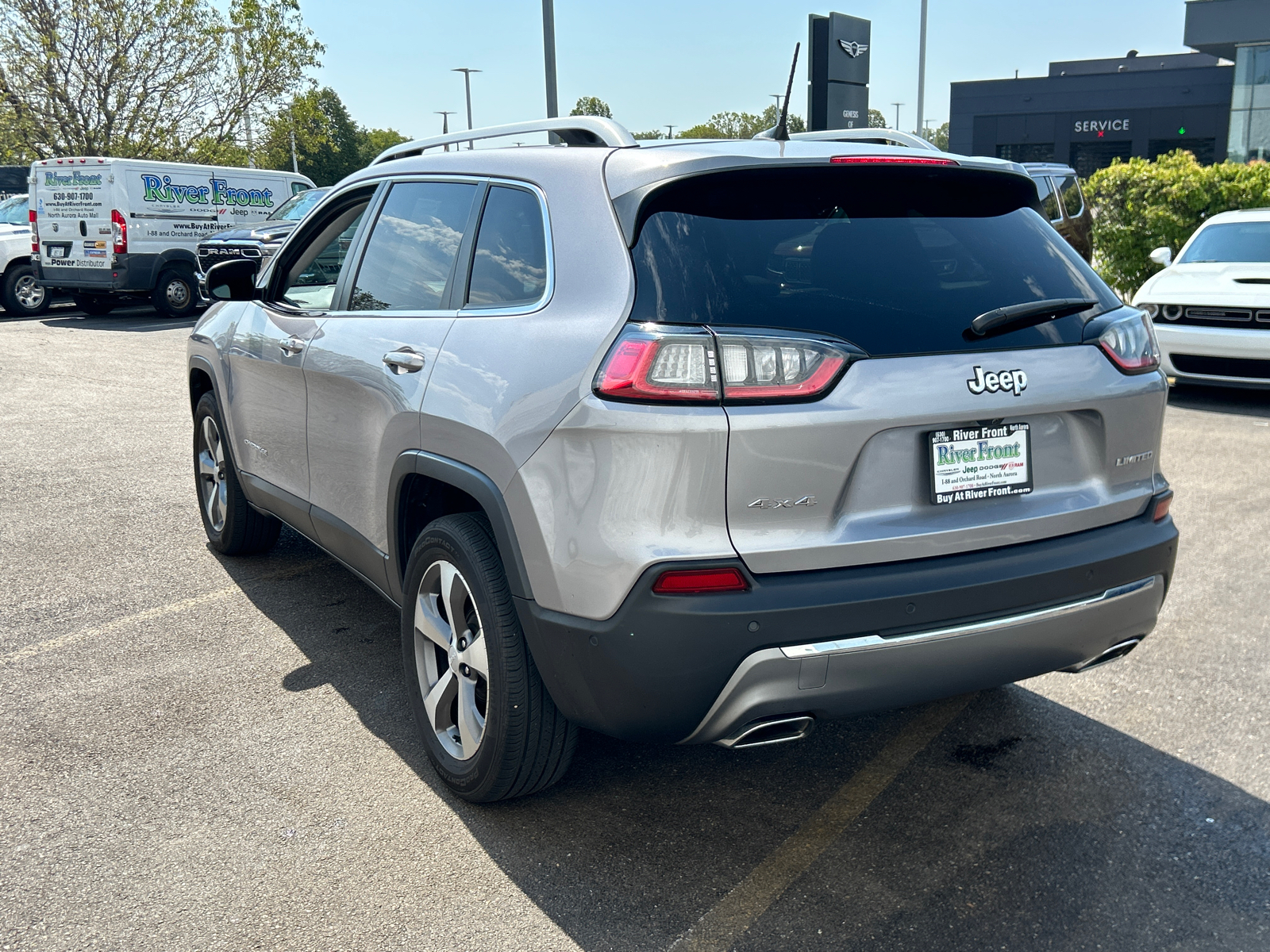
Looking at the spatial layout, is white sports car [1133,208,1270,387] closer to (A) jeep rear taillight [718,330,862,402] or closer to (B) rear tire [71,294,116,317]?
(A) jeep rear taillight [718,330,862,402]

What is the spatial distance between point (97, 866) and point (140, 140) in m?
33.4

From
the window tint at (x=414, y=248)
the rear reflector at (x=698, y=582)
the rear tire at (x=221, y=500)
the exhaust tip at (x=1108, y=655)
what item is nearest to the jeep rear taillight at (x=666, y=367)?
the rear reflector at (x=698, y=582)

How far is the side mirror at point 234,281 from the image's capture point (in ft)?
15.6

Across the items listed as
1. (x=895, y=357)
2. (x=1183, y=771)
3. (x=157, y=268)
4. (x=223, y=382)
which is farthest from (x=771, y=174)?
(x=157, y=268)

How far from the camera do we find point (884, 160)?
2.91 meters

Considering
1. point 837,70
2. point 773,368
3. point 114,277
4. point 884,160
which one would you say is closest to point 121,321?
point 114,277

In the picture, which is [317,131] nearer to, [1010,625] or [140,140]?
[140,140]

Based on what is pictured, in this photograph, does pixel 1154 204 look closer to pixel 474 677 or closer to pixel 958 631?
pixel 958 631

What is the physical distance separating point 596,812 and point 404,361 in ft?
4.61

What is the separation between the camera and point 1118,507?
299 centimetres

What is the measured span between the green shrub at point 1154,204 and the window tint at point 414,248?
1251 cm

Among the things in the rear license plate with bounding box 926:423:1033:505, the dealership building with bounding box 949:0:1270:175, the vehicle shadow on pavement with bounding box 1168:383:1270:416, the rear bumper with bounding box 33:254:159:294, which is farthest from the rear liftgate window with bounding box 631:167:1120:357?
the dealership building with bounding box 949:0:1270:175

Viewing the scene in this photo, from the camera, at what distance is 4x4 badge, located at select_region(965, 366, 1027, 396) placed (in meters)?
2.72

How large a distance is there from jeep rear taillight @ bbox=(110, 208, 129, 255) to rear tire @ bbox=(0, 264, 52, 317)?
2.33m
